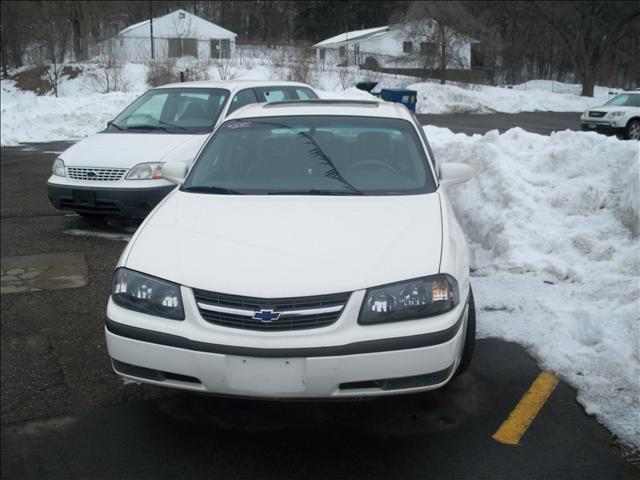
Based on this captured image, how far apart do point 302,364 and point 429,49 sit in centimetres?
3996

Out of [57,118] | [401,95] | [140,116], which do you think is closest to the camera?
[140,116]

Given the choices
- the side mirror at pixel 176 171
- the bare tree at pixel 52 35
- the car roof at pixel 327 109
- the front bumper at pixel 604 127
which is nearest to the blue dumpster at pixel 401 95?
the front bumper at pixel 604 127

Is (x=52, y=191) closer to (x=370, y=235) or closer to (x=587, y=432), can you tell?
(x=370, y=235)

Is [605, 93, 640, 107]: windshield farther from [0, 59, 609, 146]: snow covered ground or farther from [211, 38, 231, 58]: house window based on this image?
[211, 38, 231, 58]: house window

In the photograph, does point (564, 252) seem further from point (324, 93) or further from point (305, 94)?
point (324, 93)

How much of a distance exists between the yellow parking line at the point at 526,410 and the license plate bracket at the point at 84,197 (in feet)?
17.2

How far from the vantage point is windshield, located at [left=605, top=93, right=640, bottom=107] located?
17.3 meters

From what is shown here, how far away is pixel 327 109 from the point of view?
4.83 metres

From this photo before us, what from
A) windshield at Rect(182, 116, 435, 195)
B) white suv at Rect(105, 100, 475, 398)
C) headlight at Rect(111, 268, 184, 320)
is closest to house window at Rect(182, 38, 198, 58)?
windshield at Rect(182, 116, 435, 195)

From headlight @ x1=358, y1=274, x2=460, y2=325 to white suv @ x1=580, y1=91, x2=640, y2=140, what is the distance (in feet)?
54.8

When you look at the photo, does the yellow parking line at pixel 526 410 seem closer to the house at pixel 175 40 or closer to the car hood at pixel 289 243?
the car hood at pixel 289 243

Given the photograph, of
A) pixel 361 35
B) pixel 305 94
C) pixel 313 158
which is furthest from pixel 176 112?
pixel 361 35

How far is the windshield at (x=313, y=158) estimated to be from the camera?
4.11m

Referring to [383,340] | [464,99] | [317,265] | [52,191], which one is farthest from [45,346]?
[464,99]
